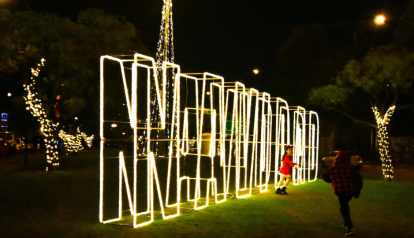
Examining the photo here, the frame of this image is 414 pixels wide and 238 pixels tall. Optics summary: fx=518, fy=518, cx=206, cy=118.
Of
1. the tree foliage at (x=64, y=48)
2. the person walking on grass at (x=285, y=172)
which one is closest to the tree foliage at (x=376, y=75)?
the person walking on grass at (x=285, y=172)

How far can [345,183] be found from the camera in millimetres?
9500

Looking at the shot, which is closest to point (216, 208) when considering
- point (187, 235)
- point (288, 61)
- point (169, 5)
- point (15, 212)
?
point (187, 235)

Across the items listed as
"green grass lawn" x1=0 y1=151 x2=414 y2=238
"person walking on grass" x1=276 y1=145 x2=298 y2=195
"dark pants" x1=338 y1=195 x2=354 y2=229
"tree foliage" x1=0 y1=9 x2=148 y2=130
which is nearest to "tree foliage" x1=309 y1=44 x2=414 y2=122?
"green grass lawn" x1=0 y1=151 x2=414 y2=238

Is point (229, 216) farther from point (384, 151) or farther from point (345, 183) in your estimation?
point (384, 151)

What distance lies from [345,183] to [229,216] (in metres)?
2.90

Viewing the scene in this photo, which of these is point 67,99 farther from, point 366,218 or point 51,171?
point 366,218

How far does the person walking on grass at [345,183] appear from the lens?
31.1ft

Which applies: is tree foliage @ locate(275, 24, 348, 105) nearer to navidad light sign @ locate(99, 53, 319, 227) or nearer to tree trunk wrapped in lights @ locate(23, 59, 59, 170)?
navidad light sign @ locate(99, 53, 319, 227)

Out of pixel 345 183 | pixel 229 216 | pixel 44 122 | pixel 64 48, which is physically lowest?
pixel 229 216

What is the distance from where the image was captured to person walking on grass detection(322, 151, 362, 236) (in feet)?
31.1

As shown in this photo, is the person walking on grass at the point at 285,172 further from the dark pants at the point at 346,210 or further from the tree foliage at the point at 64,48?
the tree foliage at the point at 64,48

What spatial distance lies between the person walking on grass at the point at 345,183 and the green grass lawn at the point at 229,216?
362 millimetres

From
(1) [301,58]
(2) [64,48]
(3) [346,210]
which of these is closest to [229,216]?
(3) [346,210]

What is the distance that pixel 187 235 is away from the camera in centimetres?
915
